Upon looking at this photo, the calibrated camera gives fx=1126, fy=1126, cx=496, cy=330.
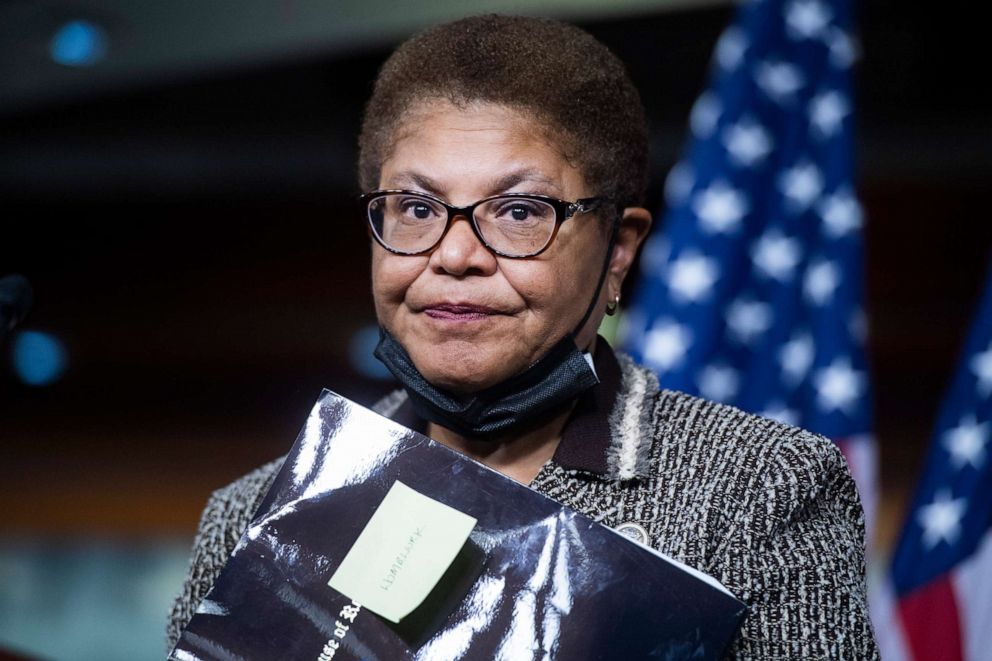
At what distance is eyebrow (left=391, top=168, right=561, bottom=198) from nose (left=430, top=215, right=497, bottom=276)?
0.15ft

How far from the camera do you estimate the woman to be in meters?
1.25

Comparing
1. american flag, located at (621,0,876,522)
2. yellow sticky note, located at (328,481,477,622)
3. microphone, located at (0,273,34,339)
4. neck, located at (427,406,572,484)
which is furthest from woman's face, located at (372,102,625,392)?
american flag, located at (621,0,876,522)

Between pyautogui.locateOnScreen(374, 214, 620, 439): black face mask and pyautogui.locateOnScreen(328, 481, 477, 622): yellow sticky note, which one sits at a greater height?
pyautogui.locateOnScreen(374, 214, 620, 439): black face mask

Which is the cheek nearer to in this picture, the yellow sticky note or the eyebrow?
the eyebrow

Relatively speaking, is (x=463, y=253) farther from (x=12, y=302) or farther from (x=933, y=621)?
(x=933, y=621)

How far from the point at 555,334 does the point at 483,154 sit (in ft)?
0.74

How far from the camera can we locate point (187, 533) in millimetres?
4988

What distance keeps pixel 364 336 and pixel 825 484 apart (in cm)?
499

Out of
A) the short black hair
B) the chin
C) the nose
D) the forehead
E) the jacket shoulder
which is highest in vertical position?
the short black hair

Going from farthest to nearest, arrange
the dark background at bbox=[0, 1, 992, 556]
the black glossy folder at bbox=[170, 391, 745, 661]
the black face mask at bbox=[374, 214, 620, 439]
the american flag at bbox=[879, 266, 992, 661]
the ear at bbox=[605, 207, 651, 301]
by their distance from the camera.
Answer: the dark background at bbox=[0, 1, 992, 556] → the american flag at bbox=[879, 266, 992, 661] → the ear at bbox=[605, 207, 651, 301] → the black face mask at bbox=[374, 214, 620, 439] → the black glossy folder at bbox=[170, 391, 745, 661]

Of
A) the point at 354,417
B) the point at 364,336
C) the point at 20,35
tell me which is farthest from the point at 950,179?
the point at 354,417

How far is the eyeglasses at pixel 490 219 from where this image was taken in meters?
1.27

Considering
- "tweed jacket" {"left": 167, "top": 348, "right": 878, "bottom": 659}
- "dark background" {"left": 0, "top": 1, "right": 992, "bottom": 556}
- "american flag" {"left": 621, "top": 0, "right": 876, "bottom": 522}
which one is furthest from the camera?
"dark background" {"left": 0, "top": 1, "right": 992, "bottom": 556}

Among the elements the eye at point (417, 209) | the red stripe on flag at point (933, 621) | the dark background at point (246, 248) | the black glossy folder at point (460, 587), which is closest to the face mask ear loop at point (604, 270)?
the eye at point (417, 209)
